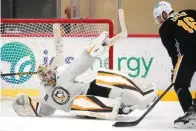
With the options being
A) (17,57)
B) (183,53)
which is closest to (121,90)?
(183,53)

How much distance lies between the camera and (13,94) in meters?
5.31

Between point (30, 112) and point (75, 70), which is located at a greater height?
point (75, 70)

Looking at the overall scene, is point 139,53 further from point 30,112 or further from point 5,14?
point 5,14

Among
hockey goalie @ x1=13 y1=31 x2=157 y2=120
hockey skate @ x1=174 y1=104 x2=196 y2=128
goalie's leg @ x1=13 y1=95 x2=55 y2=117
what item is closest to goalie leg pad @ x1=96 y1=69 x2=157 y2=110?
hockey goalie @ x1=13 y1=31 x2=157 y2=120

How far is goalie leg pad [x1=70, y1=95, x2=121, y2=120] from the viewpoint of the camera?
156 inches

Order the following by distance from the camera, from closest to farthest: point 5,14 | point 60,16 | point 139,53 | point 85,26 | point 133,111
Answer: point 133,111, point 85,26, point 139,53, point 60,16, point 5,14

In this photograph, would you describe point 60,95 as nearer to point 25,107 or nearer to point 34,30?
point 25,107

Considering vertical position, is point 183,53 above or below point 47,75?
above

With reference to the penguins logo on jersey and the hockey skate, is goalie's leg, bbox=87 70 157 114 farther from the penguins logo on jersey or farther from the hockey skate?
the hockey skate

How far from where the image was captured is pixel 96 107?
398 cm

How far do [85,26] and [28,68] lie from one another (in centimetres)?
73

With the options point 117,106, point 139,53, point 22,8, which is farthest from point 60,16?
point 117,106

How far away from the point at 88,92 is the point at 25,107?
1.66 ft

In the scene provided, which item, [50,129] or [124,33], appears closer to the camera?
[50,129]
